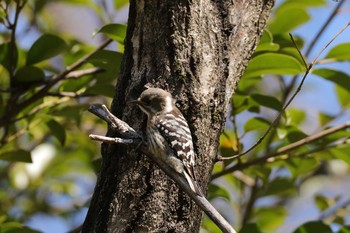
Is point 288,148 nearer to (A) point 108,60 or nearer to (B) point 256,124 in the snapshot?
(B) point 256,124

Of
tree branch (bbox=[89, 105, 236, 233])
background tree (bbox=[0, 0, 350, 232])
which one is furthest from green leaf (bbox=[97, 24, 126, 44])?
tree branch (bbox=[89, 105, 236, 233])

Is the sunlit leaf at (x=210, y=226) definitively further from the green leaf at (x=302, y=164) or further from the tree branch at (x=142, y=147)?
the tree branch at (x=142, y=147)

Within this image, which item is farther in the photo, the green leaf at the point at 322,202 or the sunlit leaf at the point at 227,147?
the green leaf at the point at 322,202

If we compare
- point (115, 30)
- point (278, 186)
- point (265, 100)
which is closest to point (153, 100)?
point (115, 30)

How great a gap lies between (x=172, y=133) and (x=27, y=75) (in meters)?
0.77

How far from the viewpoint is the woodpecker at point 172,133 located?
78.1 inches

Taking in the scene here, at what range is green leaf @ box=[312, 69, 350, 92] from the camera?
2.82 m

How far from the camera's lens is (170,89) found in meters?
2.03

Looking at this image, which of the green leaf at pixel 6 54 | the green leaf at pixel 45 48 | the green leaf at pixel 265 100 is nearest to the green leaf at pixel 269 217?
the green leaf at pixel 265 100

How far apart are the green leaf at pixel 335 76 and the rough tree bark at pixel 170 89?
78 centimetres

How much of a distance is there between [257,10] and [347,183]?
661 cm

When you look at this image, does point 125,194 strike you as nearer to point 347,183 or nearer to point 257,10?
point 257,10

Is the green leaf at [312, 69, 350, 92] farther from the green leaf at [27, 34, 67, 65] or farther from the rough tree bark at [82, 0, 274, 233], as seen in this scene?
the green leaf at [27, 34, 67, 65]

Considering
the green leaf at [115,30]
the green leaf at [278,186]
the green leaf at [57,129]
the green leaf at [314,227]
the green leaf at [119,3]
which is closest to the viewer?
the green leaf at [115,30]
